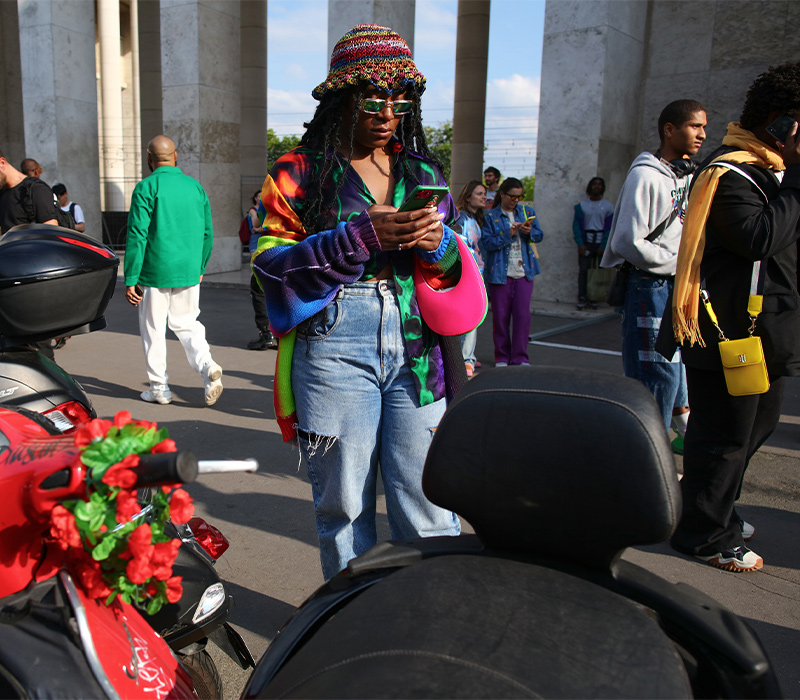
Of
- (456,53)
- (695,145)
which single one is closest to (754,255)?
(695,145)

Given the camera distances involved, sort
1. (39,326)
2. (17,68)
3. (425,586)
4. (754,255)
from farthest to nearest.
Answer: (17,68), (754,255), (39,326), (425,586)

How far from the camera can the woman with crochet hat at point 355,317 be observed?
7.25ft

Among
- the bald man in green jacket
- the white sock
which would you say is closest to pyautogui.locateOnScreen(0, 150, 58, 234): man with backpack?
the bald man in green jacket

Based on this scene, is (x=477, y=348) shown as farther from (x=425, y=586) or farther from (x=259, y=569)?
(x=425, y=586)

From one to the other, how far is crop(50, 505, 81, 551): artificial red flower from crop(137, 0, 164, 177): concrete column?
29.0 m

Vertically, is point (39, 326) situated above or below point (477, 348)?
above

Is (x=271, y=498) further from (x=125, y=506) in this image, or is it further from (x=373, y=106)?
(x=125, y=506)

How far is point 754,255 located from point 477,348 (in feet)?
17.3

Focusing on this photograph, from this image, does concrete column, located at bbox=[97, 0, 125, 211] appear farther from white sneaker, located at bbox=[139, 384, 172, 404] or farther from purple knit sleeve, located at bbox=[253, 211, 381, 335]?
purple knit sleeve, located at bbox=[253, 211, 381, 335]

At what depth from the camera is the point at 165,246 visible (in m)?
5.83

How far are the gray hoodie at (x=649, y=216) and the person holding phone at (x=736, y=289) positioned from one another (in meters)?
0.75

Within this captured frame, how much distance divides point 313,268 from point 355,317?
0.21 metres

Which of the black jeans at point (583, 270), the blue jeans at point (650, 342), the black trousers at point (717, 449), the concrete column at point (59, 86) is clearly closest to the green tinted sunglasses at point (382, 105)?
the black trousers at point (717, 449)

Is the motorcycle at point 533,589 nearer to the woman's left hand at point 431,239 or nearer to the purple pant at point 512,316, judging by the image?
the woman's left hand at point 431,239
